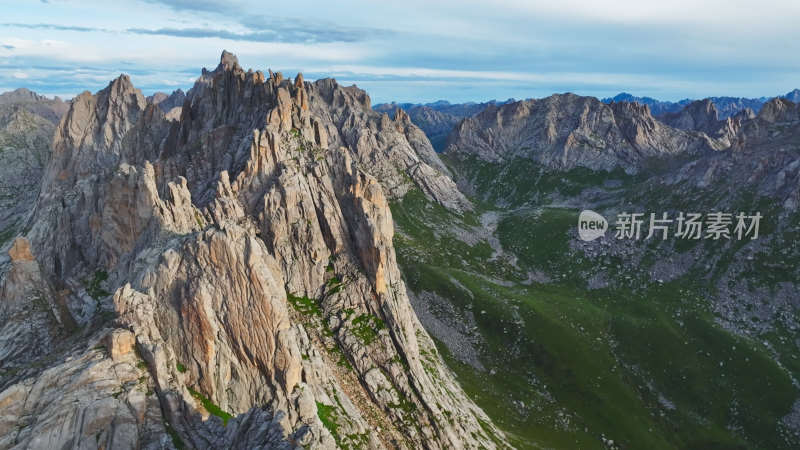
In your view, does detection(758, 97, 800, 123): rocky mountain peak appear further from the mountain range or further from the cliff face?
the cliff face

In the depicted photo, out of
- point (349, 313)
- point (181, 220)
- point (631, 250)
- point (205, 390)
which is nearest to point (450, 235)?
point (631, 250)

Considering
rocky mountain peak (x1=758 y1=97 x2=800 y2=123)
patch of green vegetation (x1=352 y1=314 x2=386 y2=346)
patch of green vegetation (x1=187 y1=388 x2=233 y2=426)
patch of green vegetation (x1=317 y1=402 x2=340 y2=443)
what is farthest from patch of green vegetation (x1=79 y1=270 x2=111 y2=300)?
rocky mountain peak (x1=758 y1=97 x2=800 y2=123)

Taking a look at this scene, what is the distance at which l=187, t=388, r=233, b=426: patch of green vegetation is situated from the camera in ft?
130

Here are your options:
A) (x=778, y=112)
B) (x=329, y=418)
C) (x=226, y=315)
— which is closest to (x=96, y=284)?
(x=226, y=315)

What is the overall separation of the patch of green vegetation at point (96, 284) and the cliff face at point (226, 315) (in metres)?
0.22

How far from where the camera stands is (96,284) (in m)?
56.7

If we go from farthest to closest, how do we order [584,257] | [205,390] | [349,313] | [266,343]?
[584,257]
[349,313]
[266,343]
[205,390]

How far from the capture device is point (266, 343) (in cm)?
4516

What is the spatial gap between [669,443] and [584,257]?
76.8 metres

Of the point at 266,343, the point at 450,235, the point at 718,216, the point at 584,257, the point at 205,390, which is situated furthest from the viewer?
the point at 450,235

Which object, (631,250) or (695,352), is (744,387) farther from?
(631,250)

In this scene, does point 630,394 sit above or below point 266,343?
below

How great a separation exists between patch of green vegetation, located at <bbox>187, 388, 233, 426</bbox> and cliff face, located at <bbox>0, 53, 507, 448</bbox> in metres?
0.21

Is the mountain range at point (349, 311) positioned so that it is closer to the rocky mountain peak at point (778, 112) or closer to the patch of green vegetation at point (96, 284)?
the patch of green vegetation at point (96, 284)
